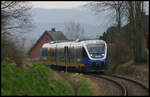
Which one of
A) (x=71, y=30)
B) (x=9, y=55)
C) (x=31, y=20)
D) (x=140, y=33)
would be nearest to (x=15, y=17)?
(x=31, y=20)

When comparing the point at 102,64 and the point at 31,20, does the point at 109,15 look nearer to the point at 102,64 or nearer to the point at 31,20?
the point at 102,64

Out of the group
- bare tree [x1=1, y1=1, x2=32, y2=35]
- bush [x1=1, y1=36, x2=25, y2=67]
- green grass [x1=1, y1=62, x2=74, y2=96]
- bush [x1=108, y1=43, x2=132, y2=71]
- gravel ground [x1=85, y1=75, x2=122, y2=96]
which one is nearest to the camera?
green grass [x1=1, y1=62, x2=74, y2=96]

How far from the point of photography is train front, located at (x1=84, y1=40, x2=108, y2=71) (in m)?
24.9

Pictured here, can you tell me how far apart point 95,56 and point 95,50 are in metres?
0.42

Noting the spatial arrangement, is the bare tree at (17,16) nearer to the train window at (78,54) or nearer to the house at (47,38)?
the train window at (78,54)

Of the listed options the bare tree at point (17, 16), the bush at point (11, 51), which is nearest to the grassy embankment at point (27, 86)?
the bush at point (11, 51)

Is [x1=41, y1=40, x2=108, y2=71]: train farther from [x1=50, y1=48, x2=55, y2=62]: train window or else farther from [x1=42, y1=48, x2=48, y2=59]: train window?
[x1=42, y1=48, x2=48, y2=59]: train window

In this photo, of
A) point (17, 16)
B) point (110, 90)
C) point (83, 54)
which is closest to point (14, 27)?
point (17, 16)

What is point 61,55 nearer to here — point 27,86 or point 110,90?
point 110,90

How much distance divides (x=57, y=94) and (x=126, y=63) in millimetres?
14899

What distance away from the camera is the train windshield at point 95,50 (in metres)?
24.7

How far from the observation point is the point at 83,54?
25.8m

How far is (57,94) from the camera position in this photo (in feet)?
45.3

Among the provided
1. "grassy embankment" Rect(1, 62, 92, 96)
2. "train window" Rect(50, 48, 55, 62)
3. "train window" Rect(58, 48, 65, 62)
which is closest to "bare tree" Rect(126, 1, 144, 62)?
"train window" Rect(58, 48, 65, 62)
